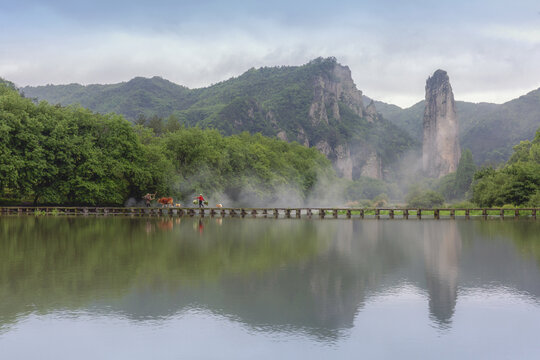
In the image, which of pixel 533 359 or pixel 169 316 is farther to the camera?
pixel 169 316

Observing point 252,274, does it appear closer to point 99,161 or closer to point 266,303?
point 266,303

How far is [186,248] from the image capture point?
23641 mm

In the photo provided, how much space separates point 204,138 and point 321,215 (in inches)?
842

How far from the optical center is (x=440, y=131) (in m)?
177

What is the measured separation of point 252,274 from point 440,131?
557 feet

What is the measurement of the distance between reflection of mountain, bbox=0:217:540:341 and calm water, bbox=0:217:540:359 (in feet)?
0.16

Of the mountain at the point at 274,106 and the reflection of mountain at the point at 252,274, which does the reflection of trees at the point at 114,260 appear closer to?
the reflection of mountain at the point at 252,274

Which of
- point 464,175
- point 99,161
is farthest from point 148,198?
point 464,175

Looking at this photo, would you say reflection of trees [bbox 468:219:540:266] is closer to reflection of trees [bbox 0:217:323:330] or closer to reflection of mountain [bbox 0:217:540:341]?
reflection of mountain [bbox 0:217:540:341]

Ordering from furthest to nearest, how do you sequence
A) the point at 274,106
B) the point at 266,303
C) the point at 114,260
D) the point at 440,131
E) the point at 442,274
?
the point at 274,106 < the point at 440,131 < the point at 114,260 < the point at 442,274 < the point at 266,303

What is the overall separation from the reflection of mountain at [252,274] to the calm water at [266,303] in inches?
1.9

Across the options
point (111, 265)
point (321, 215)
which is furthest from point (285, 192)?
point (111, 265)

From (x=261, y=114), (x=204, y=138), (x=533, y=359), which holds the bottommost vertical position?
(x=533, y=359)

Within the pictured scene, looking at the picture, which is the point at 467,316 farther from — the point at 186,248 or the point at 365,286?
the point at 186,248
